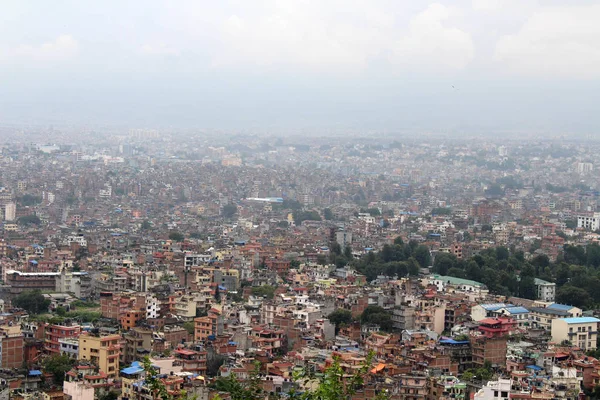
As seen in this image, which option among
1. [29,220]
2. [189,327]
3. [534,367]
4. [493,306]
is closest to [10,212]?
[29,220]

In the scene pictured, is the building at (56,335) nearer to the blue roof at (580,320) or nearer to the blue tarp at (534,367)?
the blue tarp at (534,367)

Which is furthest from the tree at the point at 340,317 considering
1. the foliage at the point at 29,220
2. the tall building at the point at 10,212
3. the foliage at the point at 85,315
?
the tall building at the point at 10,212

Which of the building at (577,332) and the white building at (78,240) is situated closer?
the building at (577,332)

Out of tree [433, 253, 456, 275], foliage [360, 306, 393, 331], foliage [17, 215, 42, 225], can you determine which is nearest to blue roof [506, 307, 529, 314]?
foliage [360, 306, 393, 331]

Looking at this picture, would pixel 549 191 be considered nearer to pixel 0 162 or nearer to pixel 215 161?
pixel 215 161

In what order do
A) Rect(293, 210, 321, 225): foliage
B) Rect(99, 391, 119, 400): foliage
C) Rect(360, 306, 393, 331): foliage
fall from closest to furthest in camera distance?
Rect(99, 391, 119, 400): foliage
Rect(360, 306, 393, 331): foliage
Rect(293, 210, 321, 225): foliage

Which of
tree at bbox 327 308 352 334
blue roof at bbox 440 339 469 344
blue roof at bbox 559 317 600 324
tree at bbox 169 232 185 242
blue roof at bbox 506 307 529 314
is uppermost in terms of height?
blue roof at bbox 559 317 600 324

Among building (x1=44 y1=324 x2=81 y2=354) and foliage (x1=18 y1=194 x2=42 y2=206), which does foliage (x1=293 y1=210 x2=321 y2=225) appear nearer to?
foliage (x1=18 y1=194 x2=42 y2=206)

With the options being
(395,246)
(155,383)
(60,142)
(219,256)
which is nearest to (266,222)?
(395,246)

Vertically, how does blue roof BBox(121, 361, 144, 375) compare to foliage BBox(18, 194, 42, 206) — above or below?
above
